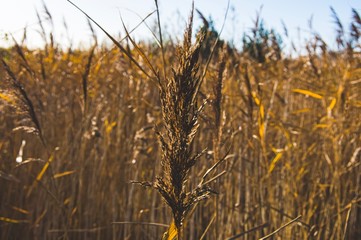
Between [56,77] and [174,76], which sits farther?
[56,77]

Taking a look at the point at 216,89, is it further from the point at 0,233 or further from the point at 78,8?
the point at 0,233

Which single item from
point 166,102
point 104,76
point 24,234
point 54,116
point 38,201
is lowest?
point 24,234

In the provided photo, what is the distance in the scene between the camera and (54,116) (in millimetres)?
2650

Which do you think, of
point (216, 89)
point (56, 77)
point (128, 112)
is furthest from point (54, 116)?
point (216, 89)

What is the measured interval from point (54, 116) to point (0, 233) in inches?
27.7

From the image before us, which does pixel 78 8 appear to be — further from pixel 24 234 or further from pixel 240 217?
pixel 24 234

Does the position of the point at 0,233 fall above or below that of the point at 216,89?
below

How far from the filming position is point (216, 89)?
1.07 meters

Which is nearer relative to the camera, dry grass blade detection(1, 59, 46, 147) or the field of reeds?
dry grass blade detection(1, 59, 46, 147)

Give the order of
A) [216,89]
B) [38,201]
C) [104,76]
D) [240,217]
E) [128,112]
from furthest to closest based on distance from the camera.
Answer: [104,76] → [128,112] → [38,201] → [240,217] → [216,89]

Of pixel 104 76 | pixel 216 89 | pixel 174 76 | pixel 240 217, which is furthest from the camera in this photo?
pixel 104 76

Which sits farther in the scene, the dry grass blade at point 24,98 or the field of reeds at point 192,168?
the field of reeds at point 192,168

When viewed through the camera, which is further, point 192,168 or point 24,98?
point 192,168

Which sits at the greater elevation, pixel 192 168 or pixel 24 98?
pixel 24 98
